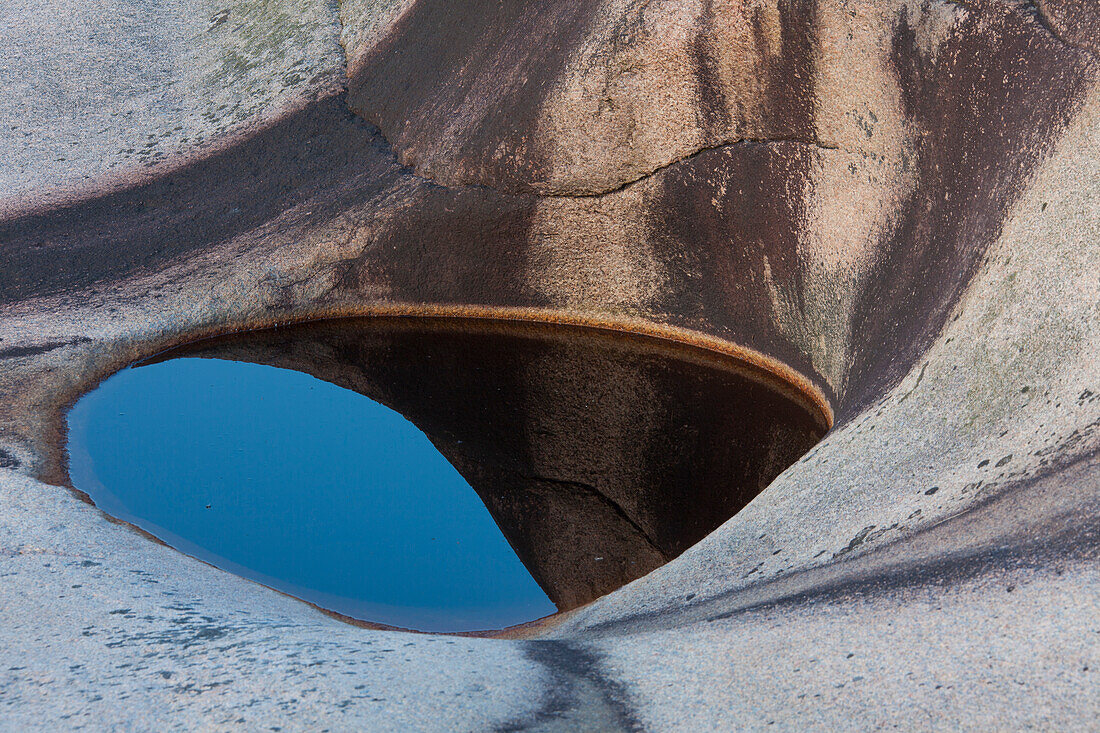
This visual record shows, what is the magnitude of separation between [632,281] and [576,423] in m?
1.12

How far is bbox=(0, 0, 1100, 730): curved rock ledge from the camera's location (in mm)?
2213

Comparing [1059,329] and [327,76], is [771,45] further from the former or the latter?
[327,76]

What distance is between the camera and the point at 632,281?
19.2ft

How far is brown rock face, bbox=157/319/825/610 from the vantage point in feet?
14.3

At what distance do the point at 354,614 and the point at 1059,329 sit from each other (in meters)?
2.60

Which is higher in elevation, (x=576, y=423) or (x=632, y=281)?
(x=632, y=281)

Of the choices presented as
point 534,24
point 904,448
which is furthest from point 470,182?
point 904,448

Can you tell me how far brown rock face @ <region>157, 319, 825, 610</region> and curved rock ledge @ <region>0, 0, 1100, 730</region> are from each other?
0.74 feet

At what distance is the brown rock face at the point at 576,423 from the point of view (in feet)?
14.3

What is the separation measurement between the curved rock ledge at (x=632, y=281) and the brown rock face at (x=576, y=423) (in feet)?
0.74

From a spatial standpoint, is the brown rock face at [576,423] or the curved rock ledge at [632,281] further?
the brown rock face at [576,423]

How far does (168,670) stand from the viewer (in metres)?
2.42

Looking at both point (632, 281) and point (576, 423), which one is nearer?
point (576, 423)

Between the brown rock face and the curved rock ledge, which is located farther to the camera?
the brown rock face
